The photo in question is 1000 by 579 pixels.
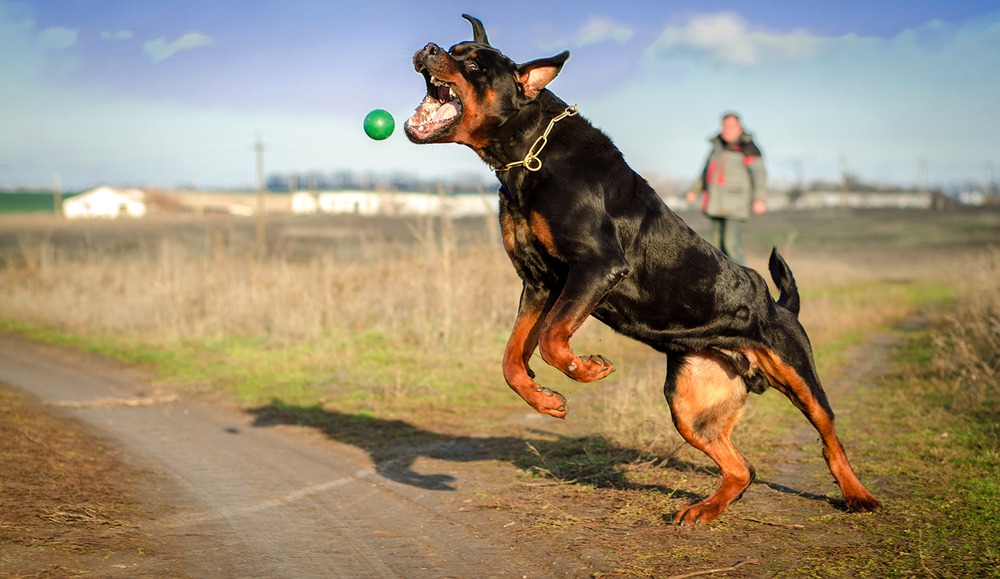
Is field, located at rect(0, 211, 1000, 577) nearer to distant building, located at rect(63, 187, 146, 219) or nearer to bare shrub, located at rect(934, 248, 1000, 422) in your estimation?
bare shrub, located at rect(934, 248, 1000, 422)

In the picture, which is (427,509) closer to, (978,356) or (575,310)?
(575,310)

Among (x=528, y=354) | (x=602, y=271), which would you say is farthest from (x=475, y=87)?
(x=528, y=354)

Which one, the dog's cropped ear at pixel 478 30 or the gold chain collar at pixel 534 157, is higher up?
the dog's cropped ear at pixel 478 30

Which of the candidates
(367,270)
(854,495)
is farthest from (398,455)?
(367,270)

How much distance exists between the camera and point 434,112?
3.93 meters

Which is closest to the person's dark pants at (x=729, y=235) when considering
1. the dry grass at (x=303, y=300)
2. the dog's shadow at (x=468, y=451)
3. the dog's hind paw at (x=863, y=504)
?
the dry grass at (x=303, y=300)

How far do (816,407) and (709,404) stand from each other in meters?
0.50

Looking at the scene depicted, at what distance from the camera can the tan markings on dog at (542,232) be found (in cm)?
371

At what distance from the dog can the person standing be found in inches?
190

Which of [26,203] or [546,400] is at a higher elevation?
[26,203]

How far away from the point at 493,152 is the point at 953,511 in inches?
108

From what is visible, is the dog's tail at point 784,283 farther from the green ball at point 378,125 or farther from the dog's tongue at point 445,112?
the green ball at point 378,125

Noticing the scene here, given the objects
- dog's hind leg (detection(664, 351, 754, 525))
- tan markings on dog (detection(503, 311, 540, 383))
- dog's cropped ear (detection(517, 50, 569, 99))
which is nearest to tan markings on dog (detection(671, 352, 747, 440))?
dog's hind leg (detection(664, 351, 754, 525))

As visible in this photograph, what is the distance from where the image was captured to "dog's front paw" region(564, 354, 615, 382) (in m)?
3.60
